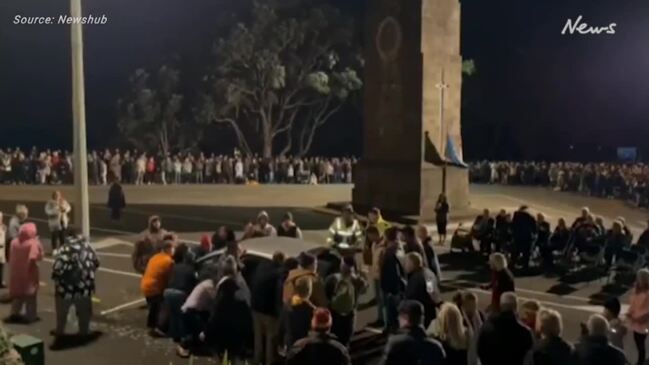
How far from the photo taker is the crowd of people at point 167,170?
119 feet

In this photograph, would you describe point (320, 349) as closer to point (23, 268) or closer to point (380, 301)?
point (380, 301)

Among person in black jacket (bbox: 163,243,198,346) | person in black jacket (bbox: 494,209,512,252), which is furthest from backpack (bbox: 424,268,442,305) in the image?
person in black jacket (bbox: 494,209,512,252)

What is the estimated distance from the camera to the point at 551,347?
24.0 feet

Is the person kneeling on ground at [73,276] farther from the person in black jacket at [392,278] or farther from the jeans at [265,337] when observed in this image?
the person in black jacket at [392,278]

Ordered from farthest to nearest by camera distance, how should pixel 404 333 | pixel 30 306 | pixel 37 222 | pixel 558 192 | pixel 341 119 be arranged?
pixel 341 119 < pixel 558 192 < pixel 37 222 < pixel 30 306 < pixel 404 333

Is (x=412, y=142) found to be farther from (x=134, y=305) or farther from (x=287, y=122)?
(x=287, y=122)

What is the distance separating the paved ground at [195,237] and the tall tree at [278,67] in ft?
30.1

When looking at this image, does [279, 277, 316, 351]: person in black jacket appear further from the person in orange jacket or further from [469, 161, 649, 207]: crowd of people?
[469, 161, 649, 207]: crowd of people

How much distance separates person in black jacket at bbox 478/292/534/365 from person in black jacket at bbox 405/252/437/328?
2.11 m

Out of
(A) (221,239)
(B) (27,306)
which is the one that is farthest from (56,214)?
(A) (221,239)

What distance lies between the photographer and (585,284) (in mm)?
16484

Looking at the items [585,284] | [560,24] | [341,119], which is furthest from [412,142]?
[560,24]

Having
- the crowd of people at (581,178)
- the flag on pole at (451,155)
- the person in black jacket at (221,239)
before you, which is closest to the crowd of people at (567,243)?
the flag on pole at (451,155)

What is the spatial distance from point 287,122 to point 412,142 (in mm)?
22776
